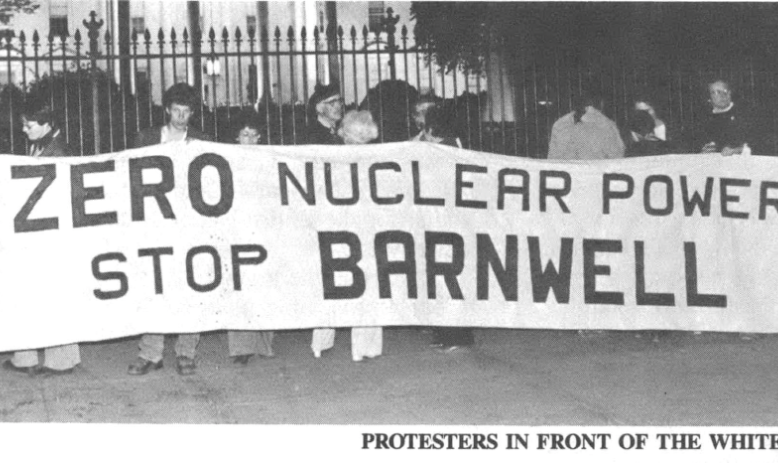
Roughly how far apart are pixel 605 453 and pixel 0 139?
8.87 m

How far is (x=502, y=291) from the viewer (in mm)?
8008

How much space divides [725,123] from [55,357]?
16.9ft

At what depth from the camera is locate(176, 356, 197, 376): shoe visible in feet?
26.9

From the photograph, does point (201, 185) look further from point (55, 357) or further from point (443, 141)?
point (443, 141)

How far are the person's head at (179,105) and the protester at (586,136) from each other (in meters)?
2.89

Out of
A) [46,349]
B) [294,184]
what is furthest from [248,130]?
[46,349]

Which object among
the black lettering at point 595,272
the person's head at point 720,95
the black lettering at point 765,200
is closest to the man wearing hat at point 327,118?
the black lettering at point 595,272

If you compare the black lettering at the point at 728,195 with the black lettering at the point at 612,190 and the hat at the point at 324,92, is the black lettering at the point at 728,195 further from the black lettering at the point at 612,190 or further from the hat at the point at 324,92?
the hat at the point at 324,92

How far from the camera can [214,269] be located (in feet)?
25.3

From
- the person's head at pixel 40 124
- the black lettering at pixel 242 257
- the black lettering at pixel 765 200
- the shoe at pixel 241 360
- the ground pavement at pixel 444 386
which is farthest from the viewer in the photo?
the shoe at pixel 241 360

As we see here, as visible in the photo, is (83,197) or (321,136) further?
(321,136)

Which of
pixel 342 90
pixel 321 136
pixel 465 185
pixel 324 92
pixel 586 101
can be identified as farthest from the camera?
pixel 342 90

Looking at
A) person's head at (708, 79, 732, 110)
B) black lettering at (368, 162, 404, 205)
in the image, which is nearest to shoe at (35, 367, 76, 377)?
black lettering at (368, 162, 404, 205)

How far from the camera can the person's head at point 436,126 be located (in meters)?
9.07
